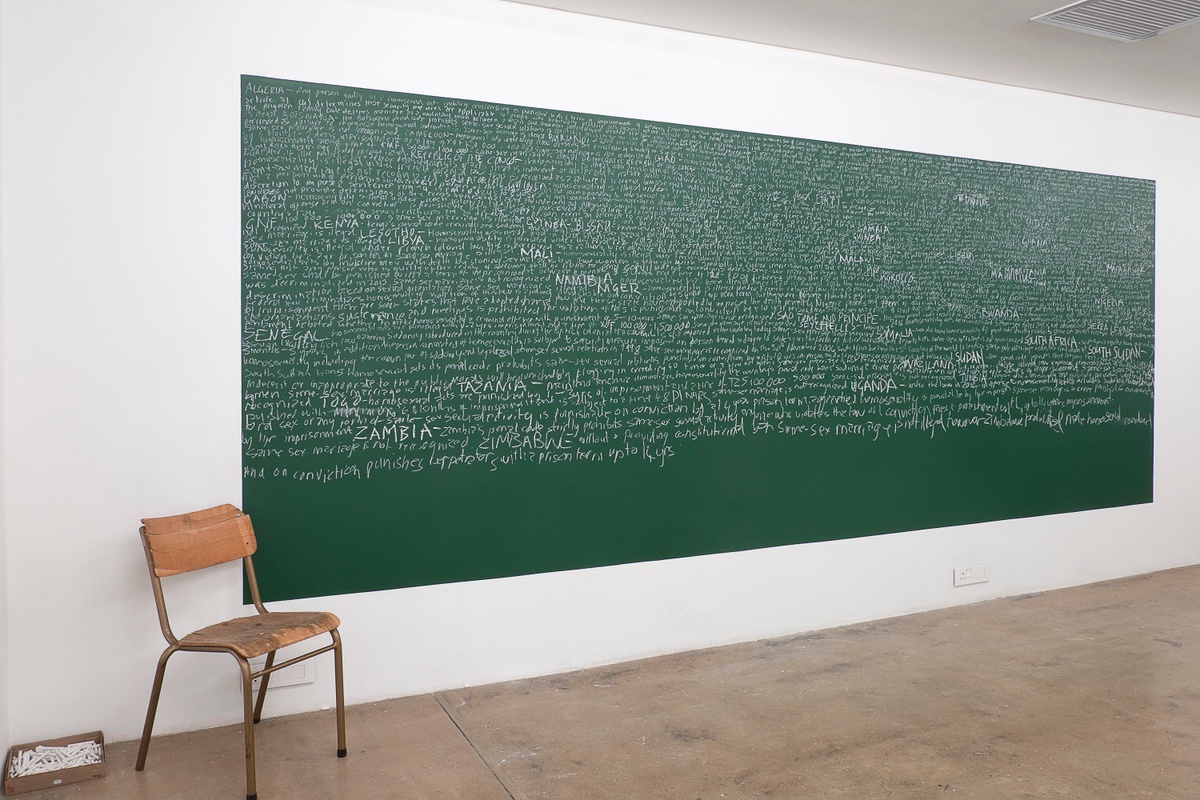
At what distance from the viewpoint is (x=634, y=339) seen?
3701mm

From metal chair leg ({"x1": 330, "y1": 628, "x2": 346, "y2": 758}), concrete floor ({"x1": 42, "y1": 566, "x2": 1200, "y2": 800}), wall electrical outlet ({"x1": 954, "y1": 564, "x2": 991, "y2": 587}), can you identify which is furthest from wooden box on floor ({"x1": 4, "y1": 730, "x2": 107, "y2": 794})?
wall electrical outlet ({"x1": 954, "y1": 564, "x2": 991, "y2": 587})

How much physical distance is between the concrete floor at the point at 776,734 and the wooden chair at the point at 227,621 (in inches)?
7.3

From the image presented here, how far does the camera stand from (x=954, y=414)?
177 inches

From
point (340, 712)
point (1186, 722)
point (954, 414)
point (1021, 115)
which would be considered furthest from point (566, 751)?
point (1021, 115)

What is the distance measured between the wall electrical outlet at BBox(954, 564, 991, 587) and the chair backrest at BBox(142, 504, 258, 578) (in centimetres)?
344

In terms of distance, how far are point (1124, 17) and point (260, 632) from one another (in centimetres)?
402

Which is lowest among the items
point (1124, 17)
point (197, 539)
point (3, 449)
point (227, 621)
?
point (227, 621)

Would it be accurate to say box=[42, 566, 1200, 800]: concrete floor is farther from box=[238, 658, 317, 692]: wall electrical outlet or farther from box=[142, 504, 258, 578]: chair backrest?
box=[142, 504, 258, 578]: chair backrest

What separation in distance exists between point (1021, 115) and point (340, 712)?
443 cm

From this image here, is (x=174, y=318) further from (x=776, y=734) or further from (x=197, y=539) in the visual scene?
(x=776, y=734)

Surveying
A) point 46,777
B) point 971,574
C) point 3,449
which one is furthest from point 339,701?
point 971,574

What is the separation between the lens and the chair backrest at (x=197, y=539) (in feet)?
9.09

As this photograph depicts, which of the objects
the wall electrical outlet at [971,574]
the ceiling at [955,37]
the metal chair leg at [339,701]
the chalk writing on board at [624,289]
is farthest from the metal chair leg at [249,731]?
Answer: the wall electrical outlet at [971,574]

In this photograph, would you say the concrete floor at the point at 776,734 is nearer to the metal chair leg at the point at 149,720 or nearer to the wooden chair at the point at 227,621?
the metal chair leg at the point at 149,720
